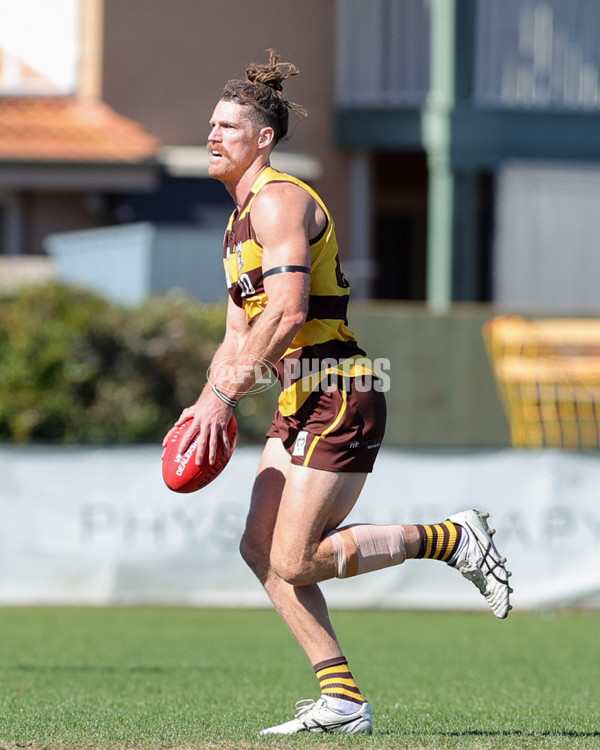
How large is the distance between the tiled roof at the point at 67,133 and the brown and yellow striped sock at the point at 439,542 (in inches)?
497

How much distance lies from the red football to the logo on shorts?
0.95ft

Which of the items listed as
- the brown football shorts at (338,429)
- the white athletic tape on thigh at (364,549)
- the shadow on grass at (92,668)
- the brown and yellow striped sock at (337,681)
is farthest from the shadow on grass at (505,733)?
the shadow on grass at (92,668)

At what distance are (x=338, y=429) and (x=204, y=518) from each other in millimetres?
7754

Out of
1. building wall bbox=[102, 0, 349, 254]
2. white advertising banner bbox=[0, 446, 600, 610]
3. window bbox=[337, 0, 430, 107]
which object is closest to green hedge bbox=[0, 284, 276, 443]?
white advertising banner bbox=[0, 446, 600, 610]

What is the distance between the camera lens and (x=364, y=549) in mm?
4918

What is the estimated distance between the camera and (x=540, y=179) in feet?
60.6

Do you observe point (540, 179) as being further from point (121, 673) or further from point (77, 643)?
point (121, 673)

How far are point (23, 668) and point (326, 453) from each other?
359 centimetres

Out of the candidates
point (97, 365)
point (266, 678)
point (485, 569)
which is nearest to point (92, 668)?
point (266, 678)

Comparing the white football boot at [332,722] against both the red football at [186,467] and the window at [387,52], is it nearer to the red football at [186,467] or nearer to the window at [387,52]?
the red football at [186,467]

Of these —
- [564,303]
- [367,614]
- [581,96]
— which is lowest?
[367,614]

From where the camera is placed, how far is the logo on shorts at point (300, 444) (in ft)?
16.1

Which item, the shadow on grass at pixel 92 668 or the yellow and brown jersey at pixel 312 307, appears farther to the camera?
the shadow on grass at pixel 92 668

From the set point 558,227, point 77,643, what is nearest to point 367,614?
point 77,643
